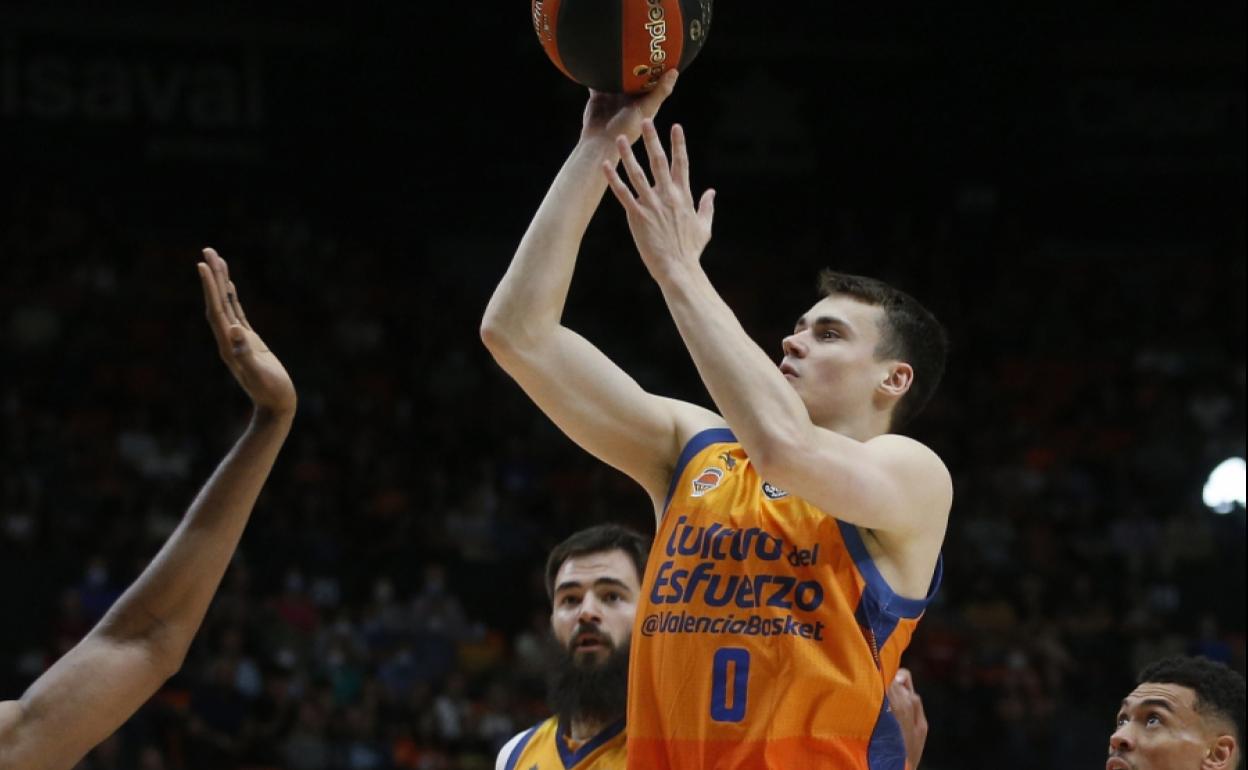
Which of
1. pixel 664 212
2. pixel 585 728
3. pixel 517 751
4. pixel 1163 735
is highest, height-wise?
pixel 664 212

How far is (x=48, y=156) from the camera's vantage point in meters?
17.7

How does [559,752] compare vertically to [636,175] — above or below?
below

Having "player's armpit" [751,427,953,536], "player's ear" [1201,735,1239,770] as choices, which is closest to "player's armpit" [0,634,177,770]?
"player's armpit" [751,427,953,536]

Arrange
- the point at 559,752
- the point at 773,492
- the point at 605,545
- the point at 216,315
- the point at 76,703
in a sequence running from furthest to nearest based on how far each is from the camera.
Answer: the point at 605,545
the point at 559,752
the point at 773,492
the point at 216,315
the point at 76,703

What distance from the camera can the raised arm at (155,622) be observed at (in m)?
2.59

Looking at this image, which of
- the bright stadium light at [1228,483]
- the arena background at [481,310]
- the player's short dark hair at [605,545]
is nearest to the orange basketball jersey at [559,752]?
the player's short dark hair at [605,545]

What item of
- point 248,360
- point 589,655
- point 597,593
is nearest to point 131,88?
point 597,593

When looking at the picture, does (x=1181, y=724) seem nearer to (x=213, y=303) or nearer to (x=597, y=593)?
(x=597, y=593)

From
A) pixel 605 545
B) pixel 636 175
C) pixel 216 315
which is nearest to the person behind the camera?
pixel 216 315

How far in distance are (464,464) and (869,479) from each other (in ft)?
37.9

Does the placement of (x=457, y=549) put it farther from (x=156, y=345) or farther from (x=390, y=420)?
(x=156, y=345)

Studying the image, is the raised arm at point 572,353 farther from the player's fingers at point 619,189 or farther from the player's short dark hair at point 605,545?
the player's short dark hair at point 605,545

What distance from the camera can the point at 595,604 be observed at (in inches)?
190

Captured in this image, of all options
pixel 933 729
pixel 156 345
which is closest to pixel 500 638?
pixel 933 729
